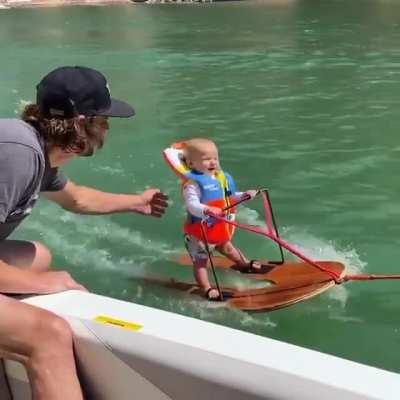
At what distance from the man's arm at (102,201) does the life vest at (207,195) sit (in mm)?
808

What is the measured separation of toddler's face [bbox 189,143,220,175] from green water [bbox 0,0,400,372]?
86 cm

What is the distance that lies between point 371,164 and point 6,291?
6078 millimetres

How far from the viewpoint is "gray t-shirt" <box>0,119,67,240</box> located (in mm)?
2650

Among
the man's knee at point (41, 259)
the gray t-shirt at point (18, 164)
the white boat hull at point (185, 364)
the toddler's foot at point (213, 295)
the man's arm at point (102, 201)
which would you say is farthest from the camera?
the toddler's foot at point (213, 295)

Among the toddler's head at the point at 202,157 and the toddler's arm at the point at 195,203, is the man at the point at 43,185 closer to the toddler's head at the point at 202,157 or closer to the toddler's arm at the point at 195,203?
the toddler's arm at the point at 195,203

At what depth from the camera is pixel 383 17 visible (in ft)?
85.6

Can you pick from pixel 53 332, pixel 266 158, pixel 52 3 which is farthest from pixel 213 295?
pixel 52 3

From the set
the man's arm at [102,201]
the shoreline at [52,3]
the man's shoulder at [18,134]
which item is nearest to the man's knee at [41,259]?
the man's arm at [102,201]

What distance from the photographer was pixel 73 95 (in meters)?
2.85

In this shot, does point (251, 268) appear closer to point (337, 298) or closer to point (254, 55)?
point (337, 298)

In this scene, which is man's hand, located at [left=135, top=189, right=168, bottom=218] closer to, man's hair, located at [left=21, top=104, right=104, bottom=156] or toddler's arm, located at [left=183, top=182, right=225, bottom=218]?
toddler's arm, located at [left=183, top=182, right=225, bottom=218]

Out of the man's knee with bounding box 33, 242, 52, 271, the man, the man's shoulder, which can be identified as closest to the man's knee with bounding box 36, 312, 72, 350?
the man

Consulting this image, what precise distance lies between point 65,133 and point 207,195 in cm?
198

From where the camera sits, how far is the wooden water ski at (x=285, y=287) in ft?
15.1
